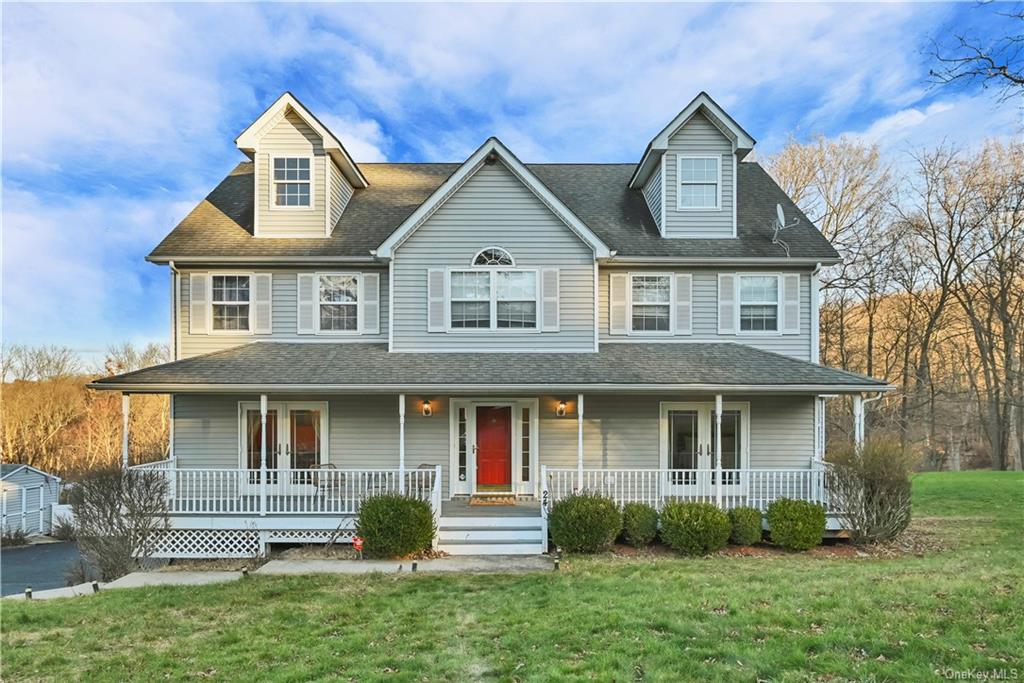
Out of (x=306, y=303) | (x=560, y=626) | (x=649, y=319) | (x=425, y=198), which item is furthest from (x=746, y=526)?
(x=425, y=198)

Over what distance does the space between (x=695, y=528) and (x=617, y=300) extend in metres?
5.41

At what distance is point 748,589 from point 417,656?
446cm

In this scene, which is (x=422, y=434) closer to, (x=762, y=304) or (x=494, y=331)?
(x=494, y=331)

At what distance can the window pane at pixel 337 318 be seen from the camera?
12.9 meters

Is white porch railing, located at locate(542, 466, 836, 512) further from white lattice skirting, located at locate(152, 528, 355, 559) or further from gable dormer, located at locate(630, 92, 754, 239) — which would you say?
gable dormer, located at locate(630, 92, 754, 239)

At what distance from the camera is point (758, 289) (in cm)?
1295

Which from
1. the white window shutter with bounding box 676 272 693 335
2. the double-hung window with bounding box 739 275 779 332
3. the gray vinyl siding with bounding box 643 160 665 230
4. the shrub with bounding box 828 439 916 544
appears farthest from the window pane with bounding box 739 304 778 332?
the shrub with bounding box 828 439 916 544

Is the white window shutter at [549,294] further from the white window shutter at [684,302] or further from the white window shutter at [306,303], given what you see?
the white window shutter at [306,303]

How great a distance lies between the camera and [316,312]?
1283cm

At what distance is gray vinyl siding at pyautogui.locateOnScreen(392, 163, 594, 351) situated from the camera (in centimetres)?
1222

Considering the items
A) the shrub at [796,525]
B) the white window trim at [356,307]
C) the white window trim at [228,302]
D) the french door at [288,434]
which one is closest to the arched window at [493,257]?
the white window trim at [356,307]

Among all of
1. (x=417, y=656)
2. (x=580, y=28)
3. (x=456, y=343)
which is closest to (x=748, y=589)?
(x=417, y=656)

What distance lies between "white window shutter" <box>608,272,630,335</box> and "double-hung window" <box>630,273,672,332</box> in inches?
7.6

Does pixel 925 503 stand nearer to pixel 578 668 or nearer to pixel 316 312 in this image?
pixel 578 668
